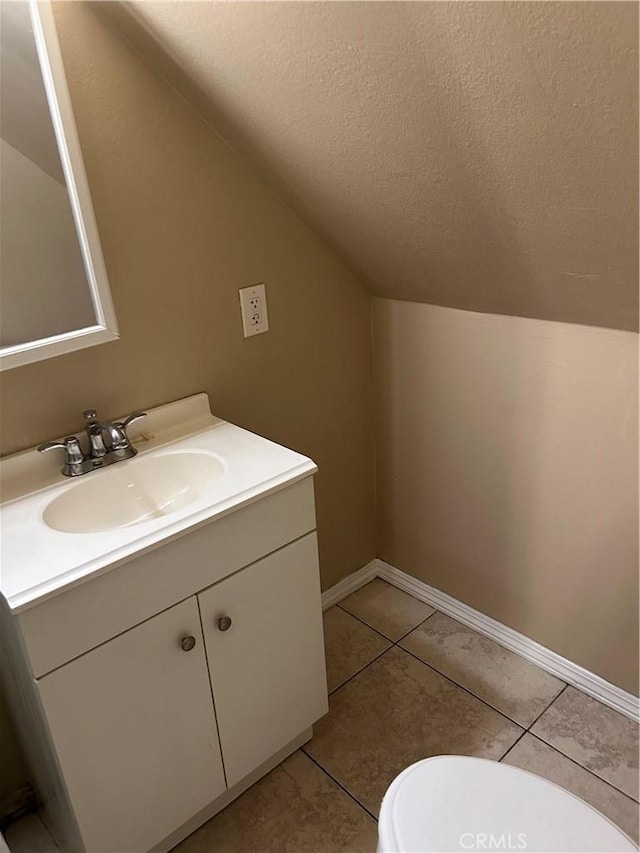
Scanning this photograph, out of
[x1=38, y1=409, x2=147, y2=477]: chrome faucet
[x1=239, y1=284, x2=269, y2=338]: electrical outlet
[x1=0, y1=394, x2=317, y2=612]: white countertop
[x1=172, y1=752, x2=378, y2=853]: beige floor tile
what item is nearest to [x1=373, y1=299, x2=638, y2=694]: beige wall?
[x1=239, y1=284, x2=269, y2=338]: electrical outlet

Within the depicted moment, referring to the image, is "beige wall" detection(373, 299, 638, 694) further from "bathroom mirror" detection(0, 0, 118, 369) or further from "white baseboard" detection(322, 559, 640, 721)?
"bathroom mirror" detection(0, 0, 118, 369)

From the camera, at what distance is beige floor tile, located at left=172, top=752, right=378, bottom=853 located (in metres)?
1.48

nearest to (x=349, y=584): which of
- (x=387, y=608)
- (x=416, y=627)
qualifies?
(x=387, y=608)

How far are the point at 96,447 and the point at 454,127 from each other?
3.03ft

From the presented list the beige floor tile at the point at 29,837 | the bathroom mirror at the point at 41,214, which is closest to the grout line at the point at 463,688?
the beige floor tile at the point at 29,837

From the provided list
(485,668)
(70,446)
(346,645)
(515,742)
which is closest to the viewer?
(70,446)

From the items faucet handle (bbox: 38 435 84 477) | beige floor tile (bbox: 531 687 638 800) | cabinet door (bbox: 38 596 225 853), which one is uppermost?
faucet handle (bbox: 38 435 84 477)

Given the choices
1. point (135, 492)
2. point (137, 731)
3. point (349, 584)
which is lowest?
point (349, 584)

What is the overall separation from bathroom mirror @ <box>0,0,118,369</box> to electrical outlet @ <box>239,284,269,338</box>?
338 mm

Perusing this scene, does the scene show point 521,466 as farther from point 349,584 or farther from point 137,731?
point 137,731

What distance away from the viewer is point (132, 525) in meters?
1.28

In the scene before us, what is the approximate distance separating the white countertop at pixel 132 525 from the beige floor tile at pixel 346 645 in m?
0.77

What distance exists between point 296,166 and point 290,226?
0.23 metres

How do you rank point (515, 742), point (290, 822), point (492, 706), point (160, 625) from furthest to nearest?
1. point (492, 706)
2. point (515, 742)
3. point (290, 822)
4. point (160, 625)
